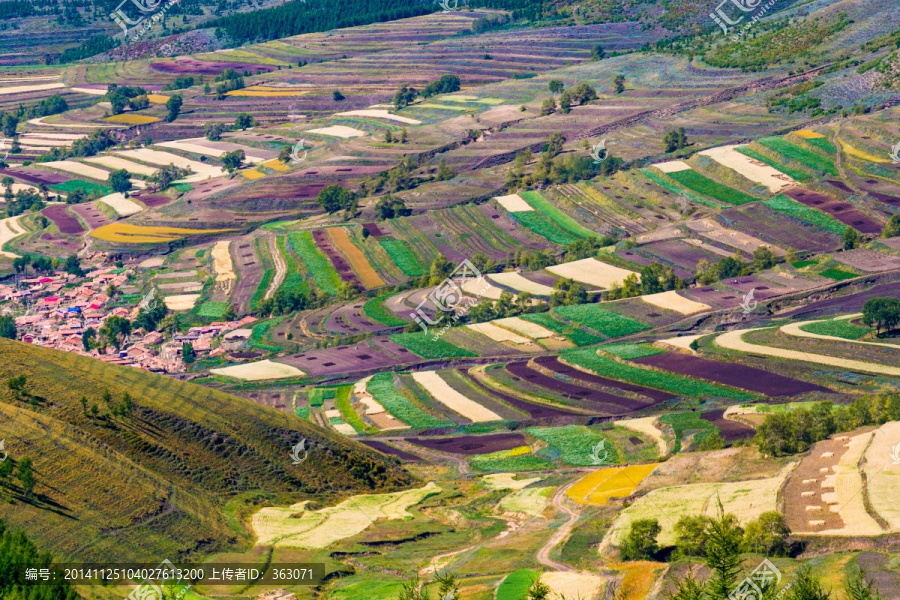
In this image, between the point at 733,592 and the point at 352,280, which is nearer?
the point at 733,592

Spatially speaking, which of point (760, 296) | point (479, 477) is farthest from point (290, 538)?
point (760, 296)

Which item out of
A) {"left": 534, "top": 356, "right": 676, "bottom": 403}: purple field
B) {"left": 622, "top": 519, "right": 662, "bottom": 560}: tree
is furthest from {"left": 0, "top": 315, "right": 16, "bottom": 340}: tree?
{"left": 622, "top": 519, "right": 662, "bottom": 560}: tree

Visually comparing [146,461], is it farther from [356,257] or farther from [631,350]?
[356,257]

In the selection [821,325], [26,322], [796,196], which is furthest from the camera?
[796,196]

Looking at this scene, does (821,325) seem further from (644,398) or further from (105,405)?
(105,405)

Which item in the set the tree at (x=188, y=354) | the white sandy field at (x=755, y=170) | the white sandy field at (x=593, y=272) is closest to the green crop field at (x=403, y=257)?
the white sandy field at (x=593, y=272)

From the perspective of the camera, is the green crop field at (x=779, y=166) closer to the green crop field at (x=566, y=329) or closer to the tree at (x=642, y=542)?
the green crop field at (x=566, y=329)

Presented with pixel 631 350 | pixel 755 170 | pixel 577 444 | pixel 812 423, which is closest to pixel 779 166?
pixel 755 170
